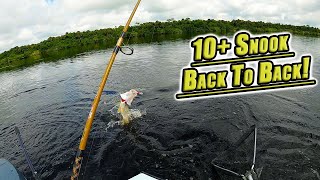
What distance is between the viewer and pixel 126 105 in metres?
13.5

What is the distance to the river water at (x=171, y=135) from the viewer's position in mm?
9836

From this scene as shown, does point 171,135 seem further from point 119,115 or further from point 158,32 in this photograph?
point 158,32

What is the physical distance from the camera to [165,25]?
9838 centimetres

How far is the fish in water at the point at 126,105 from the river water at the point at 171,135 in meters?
0.65

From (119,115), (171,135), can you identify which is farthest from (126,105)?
(171,135)

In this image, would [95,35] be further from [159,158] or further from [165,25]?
[159,158]

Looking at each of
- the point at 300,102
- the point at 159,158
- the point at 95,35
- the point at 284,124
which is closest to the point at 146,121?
the point at 159,158

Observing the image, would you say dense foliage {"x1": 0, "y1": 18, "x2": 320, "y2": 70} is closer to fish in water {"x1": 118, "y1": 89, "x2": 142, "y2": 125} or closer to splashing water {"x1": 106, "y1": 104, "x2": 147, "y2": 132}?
splashing water {"x1": 106, "y1": 104, "x2": 147, "y2": 132}

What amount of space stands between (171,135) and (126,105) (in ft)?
10.1

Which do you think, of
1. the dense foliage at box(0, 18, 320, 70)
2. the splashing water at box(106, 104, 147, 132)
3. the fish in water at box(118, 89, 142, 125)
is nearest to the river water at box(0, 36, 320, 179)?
the splashing water at box(106, 104, 147, 132)

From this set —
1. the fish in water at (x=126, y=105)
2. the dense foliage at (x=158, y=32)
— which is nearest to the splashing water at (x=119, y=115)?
the fish in water at (x=126, y=105)

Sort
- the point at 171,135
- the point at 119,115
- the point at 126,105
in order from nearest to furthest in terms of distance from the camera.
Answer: the point at 171,135, the point at 126,105, the point at 119,115

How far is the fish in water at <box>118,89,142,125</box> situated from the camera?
12.6m

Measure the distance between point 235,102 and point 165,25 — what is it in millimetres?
86713
